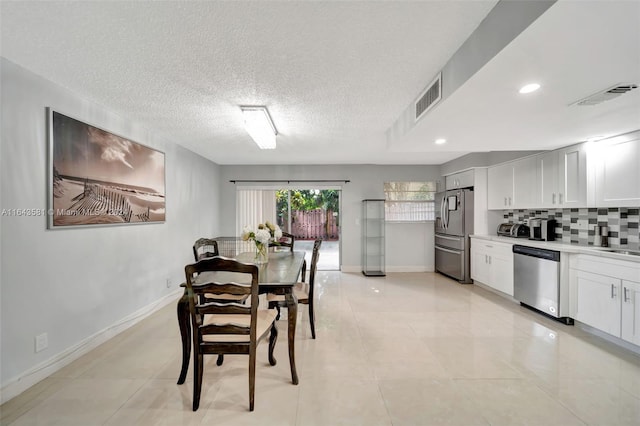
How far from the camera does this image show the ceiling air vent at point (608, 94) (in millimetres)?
1909

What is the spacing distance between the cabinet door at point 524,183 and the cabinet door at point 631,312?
167cm

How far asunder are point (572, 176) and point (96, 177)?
5327 mm

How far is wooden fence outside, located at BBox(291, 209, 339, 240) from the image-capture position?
7.75 m

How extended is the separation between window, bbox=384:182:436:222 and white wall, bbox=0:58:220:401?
4.62m

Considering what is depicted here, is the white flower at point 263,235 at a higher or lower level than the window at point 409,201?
lower

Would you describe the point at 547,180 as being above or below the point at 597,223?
above

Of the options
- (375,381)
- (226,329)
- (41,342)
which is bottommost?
(375,381)

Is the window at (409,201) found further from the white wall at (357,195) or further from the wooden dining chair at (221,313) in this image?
the wooden dining chair at (221,313)

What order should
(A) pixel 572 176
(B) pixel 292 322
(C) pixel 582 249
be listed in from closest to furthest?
(B) pixel 292 322, (C) pixel 582 249, (A) pixel 572 176

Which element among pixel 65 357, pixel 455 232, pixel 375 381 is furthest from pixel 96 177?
pixel 455 232

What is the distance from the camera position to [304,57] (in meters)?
1.94

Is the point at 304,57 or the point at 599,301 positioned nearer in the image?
the point at 304,57

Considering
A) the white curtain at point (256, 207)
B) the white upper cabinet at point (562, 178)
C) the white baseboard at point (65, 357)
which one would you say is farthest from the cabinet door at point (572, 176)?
the white curtain at point (256, 207)

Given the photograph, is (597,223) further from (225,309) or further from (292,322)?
(225,309)
